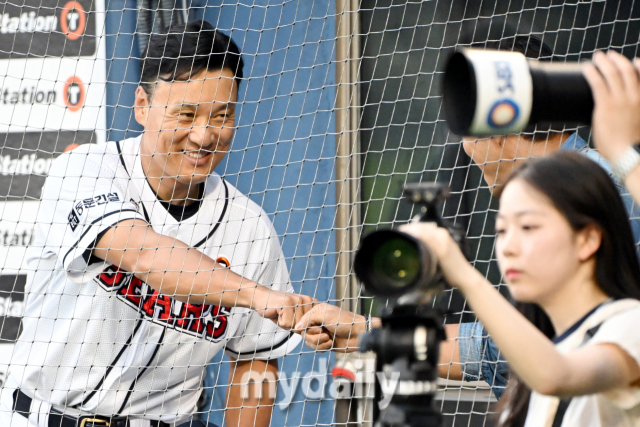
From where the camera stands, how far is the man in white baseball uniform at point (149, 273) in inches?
67.9

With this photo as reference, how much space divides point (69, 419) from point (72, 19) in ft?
4.74

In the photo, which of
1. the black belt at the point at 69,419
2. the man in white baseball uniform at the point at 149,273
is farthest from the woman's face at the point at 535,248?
the black belt at the point at 69,419

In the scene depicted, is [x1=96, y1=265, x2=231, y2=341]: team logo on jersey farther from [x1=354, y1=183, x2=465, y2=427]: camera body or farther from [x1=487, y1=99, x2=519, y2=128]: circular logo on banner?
[x1=487, y1=99, x2=519, y2=128]: circular logo on banner

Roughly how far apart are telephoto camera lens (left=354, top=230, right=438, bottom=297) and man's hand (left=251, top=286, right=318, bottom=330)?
801 millimetres

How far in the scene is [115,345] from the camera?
187cm

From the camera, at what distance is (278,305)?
1.69 meters

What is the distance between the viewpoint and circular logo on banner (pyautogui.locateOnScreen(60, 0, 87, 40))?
2.65 m

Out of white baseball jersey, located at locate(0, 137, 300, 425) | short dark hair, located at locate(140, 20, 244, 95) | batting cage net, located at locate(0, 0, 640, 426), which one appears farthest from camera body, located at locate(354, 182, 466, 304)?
short dark hair, located at locate(140, 20, 244, 95)

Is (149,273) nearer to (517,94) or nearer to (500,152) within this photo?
(500,152)

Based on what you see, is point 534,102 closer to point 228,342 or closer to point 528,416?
point 528,416

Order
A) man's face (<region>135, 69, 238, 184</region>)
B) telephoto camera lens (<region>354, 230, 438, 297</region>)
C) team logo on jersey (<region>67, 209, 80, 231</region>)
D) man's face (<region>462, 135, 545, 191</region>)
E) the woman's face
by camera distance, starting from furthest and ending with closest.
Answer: man's face (<region>135, 69, 238, 184</region>) → team logo on jersey (<region>67, 209, 80, 231</region>) → man's face (<region>462, 135, 545, 191</region>) → the woman's face → telephoto camera lens (<region>354, 230, 438, 297</region>)

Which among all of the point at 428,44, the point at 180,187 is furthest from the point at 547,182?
the point at 428,44

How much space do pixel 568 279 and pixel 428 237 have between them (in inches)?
10.2

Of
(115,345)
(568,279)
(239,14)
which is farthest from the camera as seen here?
(239,14)
